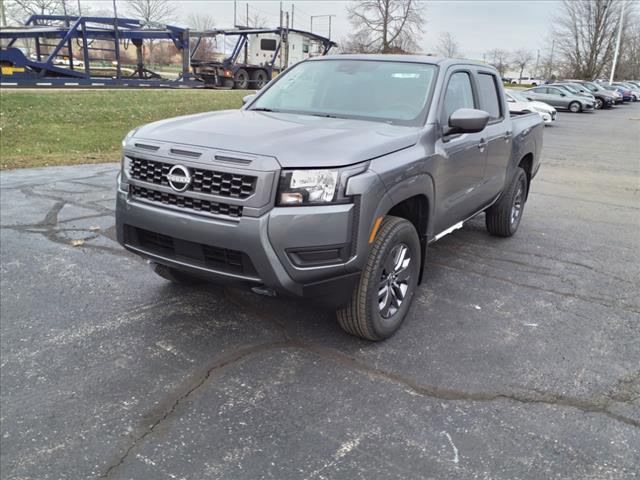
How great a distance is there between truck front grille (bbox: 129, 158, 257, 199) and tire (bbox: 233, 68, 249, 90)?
24309mm

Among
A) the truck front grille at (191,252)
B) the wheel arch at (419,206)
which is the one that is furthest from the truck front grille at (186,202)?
the wheel arch at (419,206)

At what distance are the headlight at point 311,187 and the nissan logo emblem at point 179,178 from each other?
1.87ft

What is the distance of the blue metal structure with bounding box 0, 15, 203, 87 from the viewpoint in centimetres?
1933

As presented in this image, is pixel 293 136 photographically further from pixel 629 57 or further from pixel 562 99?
pixel 629 57

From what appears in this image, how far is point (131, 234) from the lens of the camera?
11.7 feet

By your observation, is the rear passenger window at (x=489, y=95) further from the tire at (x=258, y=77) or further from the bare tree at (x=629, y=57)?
the bare tree at (x=629, y=57)

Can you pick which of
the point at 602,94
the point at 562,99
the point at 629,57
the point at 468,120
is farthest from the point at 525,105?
the point at 629,57

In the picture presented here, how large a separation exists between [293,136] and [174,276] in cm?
175

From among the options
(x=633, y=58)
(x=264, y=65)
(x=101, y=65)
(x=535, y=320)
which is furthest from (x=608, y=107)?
(x=633, y=58)

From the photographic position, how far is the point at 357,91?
4.44 meters

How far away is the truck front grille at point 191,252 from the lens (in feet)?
10.3

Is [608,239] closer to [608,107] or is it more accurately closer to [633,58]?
[608,107]

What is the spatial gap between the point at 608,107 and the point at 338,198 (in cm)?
4589

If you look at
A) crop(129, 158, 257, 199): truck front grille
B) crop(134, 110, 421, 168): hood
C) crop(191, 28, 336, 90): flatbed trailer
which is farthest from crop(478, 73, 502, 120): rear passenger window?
crop(191, 28, 336, 90): flatbed trailer
